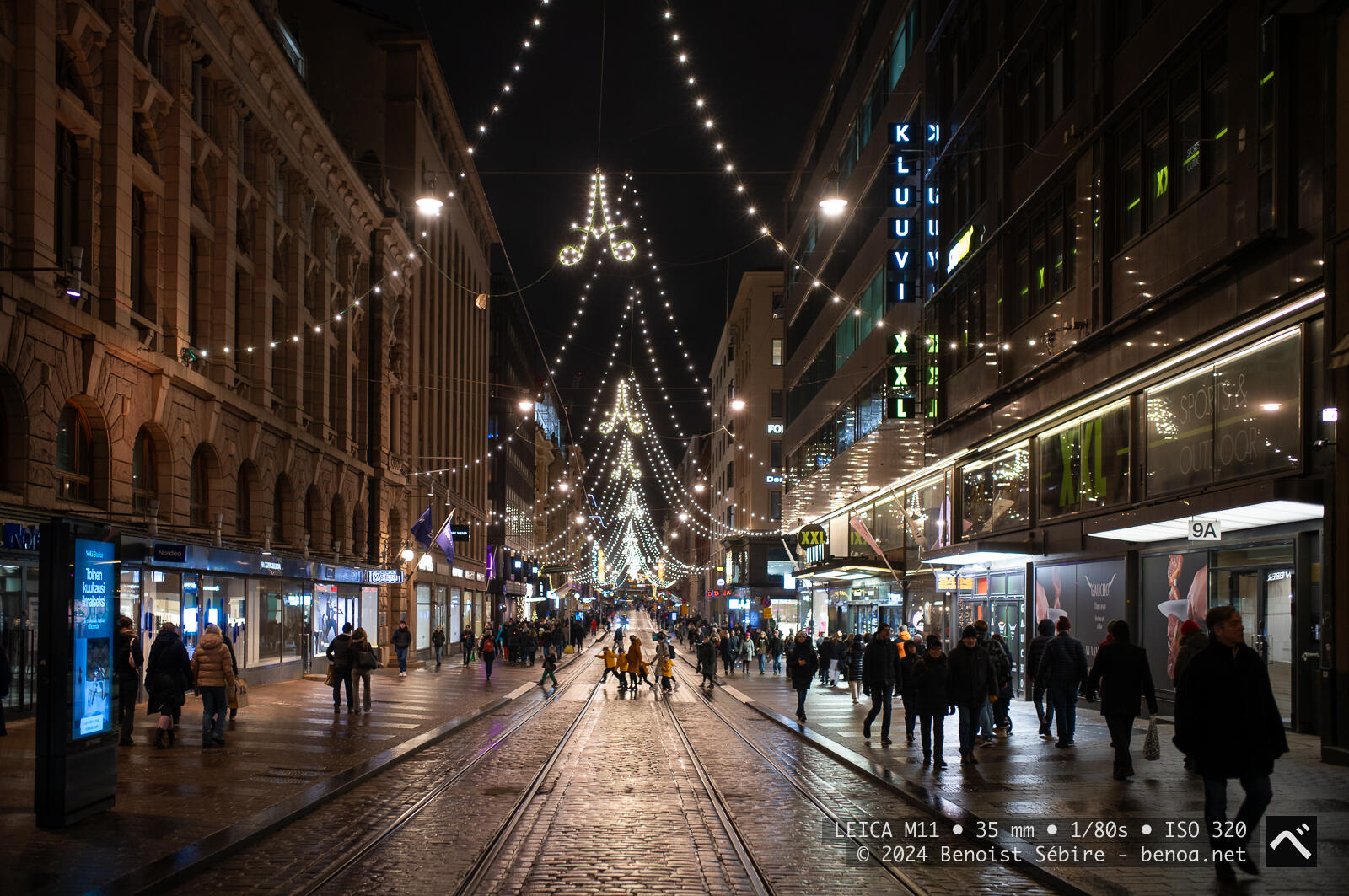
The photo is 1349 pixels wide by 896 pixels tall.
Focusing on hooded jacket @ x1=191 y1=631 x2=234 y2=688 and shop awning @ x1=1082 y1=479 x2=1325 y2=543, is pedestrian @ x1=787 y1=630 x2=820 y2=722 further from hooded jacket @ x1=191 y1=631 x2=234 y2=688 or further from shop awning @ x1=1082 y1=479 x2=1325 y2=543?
hooded jacket @ x1=191 y1=631 x2=234 y2=688

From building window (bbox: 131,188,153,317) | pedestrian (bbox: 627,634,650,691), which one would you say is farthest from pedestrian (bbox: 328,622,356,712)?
pedestrian (bbox: 627,634,650,691)

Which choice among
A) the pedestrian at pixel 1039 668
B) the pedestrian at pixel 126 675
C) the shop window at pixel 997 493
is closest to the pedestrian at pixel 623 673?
the shop window at pixel 997 493

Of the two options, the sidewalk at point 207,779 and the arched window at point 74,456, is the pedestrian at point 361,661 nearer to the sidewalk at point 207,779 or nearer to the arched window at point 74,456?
the sidewalk at point 207,779

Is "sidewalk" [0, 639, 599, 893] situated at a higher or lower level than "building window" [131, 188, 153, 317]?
lower

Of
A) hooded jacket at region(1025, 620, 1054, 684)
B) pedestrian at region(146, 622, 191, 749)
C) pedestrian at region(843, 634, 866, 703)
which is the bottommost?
pedestrian at region(843, 634, 866, 703)

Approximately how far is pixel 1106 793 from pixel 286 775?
911cm

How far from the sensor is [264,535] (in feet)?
110

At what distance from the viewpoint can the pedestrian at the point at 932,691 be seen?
638 inches

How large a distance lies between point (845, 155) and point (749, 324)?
43.9 meters

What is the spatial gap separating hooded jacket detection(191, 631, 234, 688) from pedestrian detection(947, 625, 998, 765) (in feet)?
32.3

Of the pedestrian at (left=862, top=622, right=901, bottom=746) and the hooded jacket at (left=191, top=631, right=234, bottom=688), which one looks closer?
the hooded jacket at (left=191, top=631, right=234, bottom=688)

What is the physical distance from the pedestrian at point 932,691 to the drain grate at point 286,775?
→ 7375 mm

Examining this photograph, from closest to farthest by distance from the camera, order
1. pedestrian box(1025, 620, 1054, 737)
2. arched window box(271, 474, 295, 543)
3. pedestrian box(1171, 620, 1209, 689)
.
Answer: pedestrian box(1171, 620, 1209, 689) < pedestrian box(1025, 620, 1054, 737) < arched window box(271, 474, 295, 543)

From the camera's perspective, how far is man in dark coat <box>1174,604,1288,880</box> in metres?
9.02
